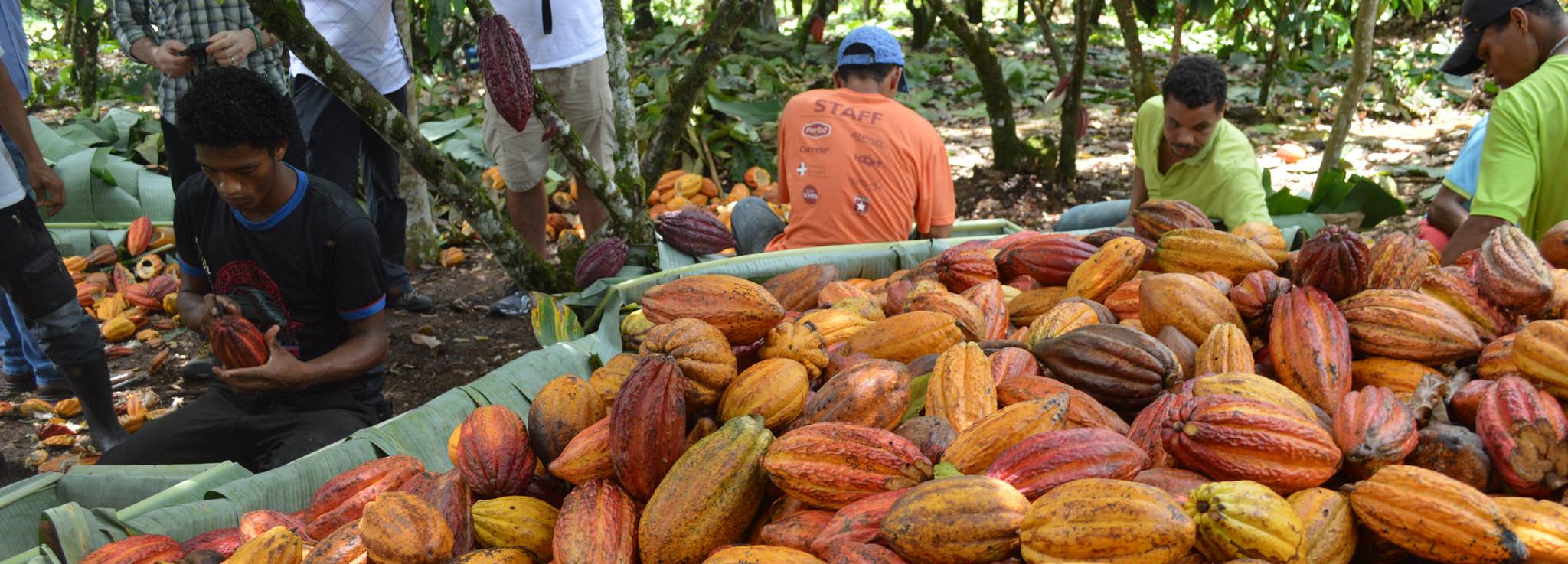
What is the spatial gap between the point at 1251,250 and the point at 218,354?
7.61 ft

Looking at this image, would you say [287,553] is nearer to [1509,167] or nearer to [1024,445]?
[1024,445]

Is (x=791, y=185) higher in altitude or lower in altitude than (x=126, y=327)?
higher

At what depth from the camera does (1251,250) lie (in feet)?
6.39

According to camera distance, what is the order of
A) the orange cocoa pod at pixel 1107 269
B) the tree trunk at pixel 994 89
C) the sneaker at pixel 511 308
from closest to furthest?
the orange cocoa pod at pixel 1107 269 < the sneaker at pixel 511 308 < the tree trunk at pixel 994 89

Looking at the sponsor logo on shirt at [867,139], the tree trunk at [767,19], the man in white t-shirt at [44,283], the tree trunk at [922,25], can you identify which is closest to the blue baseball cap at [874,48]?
the sponsor logo on shirt at [867,139]

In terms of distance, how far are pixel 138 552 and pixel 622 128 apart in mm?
1818

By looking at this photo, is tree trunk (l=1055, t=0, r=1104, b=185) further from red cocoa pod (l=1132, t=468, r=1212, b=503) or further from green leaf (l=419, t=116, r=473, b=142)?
red cocoa pod (l=1132, t=468, r=1212, b=503)

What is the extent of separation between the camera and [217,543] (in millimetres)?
1534

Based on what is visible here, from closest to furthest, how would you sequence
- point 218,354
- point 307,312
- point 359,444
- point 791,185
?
point 359,444 → point 218,354 → point 307,312 → point 791,185

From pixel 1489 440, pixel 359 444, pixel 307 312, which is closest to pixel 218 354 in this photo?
pixel 307 312

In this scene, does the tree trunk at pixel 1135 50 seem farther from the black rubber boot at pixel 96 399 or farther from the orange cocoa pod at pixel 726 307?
the black rubber boot at pixel 96 399

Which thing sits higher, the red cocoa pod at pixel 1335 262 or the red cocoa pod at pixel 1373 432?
the red cocoa pod at pixel 1335 262

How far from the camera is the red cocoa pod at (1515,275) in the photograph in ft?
5.43

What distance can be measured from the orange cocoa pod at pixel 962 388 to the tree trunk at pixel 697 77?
1648mm
